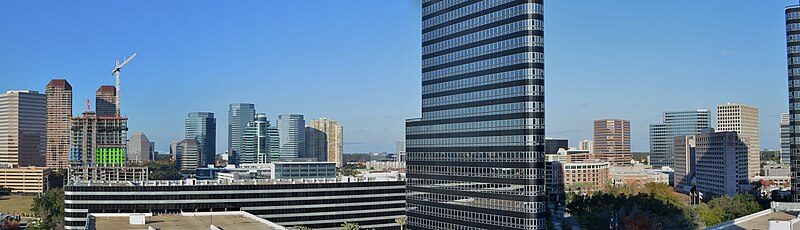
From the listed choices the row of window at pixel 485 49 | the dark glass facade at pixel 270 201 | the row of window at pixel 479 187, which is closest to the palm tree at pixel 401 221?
the dark glass facade at pixel 270 201

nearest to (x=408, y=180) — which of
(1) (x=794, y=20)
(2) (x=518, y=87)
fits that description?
(2) (x=518, y=87)

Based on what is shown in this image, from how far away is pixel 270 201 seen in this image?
16288 cm

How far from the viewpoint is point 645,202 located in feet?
598

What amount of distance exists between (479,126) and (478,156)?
4866 mm

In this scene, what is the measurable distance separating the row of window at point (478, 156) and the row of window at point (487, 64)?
535 inches

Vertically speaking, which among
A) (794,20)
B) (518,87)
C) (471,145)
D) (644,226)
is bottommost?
(644,226)

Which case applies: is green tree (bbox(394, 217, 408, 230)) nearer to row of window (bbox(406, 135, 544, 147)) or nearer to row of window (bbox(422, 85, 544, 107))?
row of window (bbox(406, 135, 544, 147))

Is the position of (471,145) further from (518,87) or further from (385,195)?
(385,195)

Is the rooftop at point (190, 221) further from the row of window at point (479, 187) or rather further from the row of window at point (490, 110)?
the row of window at point (490, 110)

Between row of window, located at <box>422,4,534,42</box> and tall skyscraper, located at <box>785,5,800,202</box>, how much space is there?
72890 mm

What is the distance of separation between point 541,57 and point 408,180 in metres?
45.9

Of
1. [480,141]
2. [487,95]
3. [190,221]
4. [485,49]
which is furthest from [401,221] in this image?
[485,49]

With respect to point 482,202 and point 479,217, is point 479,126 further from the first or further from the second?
point 479,217

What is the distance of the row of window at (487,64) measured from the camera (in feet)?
389
